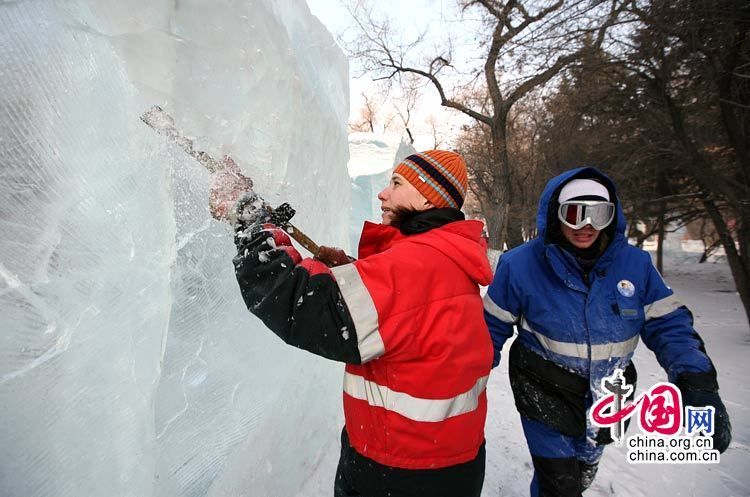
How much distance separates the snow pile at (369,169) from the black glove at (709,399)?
334cm

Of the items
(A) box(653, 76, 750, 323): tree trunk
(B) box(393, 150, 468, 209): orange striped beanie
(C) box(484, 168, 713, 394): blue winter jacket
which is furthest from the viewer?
(A) box(653, 76, 750, 323): tree trunk

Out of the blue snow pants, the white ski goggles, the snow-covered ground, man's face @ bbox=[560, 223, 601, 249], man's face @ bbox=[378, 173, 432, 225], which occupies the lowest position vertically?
the snow-covered ground

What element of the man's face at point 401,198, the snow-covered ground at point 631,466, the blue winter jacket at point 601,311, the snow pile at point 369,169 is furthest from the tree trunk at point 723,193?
the man's face at point 401,198

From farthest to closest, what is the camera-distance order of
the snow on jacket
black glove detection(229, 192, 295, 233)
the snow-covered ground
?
the snow-covered ground
black glove detection(229, 192, 295, 233)
the snow on jacket

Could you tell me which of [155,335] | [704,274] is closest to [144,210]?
[155,335]

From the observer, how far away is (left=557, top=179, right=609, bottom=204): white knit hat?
1563 millimetres

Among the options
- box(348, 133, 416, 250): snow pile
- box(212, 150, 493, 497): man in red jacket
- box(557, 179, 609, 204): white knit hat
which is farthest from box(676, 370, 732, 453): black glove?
box(348, 133, 416, 250): snow pile

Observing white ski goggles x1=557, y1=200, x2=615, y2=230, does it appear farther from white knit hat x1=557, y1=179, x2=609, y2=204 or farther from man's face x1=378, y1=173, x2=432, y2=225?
man's face x1=378, y1=173, x2=432, y2=225

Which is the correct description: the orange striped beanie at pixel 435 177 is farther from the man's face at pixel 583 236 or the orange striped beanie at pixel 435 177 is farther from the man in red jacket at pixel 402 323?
the man's face at pixel 583 236

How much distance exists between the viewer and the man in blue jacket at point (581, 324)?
59.3 inches

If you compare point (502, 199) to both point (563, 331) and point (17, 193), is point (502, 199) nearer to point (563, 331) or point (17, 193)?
point (563, 331)

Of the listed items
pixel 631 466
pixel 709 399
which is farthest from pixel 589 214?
pixel 631 466

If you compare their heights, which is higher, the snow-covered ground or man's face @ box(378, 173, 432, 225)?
man's face @ box(378, 173, 432, 225)

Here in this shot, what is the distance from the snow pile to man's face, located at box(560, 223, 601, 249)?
9.88 feet
